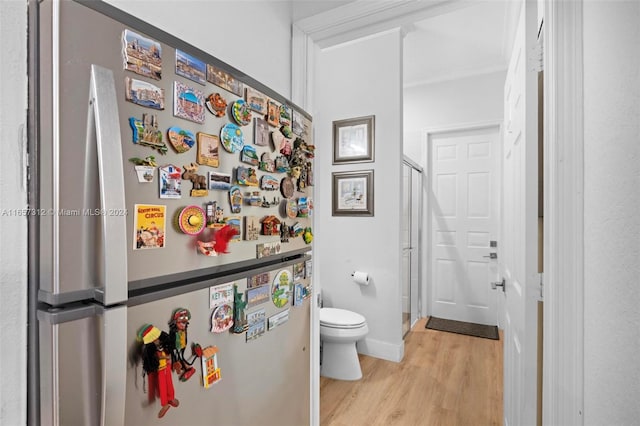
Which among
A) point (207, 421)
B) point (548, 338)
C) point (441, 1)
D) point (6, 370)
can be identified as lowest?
point (207, 421)

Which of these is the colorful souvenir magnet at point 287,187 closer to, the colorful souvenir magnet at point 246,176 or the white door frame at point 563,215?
the colorful souvenir magnet at point 246,176

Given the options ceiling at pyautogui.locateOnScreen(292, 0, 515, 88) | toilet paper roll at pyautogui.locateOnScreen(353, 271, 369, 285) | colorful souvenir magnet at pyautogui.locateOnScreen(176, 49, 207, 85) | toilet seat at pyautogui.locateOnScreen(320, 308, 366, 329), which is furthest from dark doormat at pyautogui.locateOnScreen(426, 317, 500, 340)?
colorful souvenir magnet at pyautogui.locateOnScreen(176, 49, 207, 85)

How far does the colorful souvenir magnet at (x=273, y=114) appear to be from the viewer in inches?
39.0

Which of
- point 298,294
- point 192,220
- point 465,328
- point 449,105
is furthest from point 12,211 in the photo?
point 449,105

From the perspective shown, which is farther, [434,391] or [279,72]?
[434,391]

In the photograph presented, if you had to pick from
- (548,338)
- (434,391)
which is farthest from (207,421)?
(434,391)

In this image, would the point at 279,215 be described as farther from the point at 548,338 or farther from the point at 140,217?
the point at 548,338

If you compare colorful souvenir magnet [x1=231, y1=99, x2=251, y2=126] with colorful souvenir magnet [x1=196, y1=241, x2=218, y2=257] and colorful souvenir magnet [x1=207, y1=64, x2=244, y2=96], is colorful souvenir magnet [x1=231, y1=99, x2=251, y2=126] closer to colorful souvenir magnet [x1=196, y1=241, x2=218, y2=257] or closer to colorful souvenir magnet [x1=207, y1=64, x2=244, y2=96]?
colorful souvenir magnet [x1=207, y1=64, x2=244, y2=96]

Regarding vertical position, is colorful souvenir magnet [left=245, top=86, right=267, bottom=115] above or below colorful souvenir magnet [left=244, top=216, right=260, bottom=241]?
above

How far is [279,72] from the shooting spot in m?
1.54

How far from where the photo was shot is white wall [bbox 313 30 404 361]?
2850 mm

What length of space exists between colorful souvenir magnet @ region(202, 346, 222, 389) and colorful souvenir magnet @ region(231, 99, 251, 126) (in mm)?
554

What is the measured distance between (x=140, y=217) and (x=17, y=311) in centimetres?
24

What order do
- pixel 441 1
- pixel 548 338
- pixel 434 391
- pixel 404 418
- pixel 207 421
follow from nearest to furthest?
pixel 207 421 < pixel 548 338 < pixel 441 1 < pixel 404 418 < pixel 434 391
